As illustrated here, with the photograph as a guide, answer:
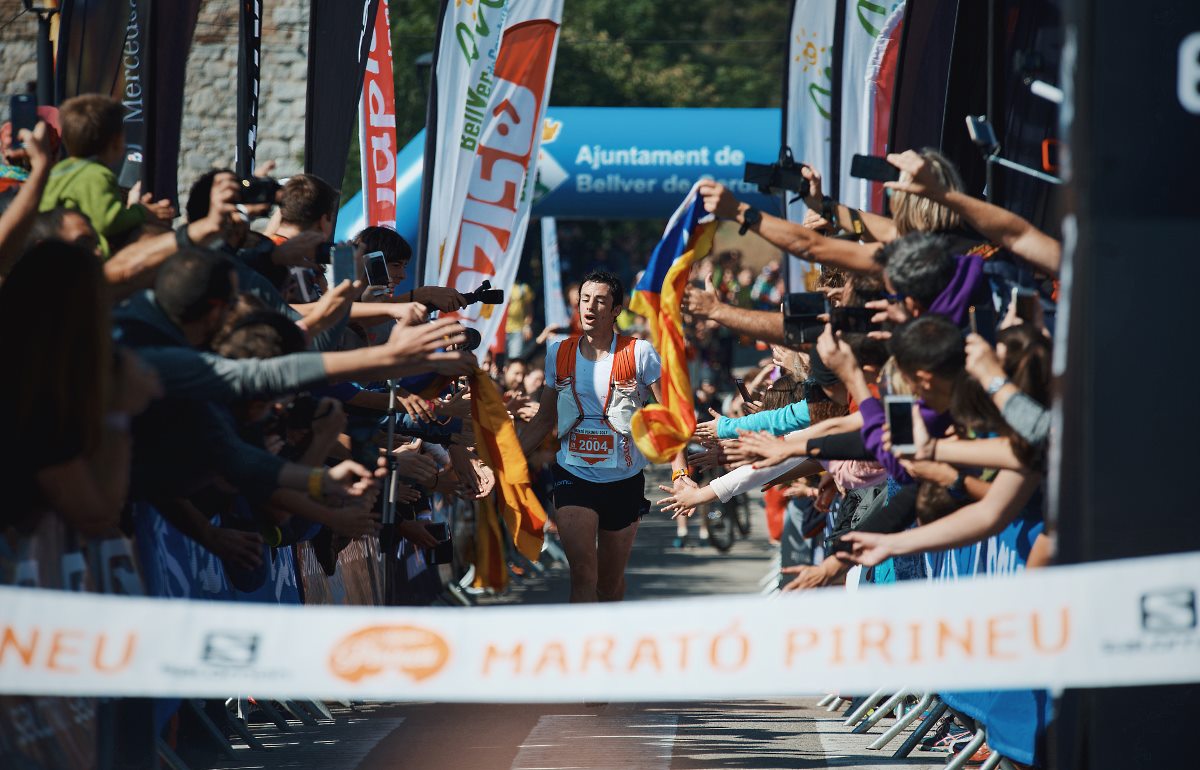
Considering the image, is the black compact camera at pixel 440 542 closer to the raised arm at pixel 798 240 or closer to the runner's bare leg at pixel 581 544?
the runner's bare leg at pixel 581 544

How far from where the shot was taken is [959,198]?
578 cm

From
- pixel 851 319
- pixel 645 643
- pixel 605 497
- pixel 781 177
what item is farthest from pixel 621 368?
pixel 645 643

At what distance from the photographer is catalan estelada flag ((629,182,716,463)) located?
23.1 feet

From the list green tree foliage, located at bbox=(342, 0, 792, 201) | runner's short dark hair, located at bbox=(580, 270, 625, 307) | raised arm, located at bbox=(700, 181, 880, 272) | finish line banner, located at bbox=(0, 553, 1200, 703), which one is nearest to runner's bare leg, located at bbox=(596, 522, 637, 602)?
runner's short dark hair, located at bbox=(580, 270, 625, 307)

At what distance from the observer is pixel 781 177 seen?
21.1 feet

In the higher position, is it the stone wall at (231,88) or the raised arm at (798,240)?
the raised arm at (798,240)

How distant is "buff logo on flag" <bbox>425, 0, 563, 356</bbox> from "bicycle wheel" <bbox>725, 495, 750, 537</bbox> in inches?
289

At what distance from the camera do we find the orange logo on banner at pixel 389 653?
187 inches

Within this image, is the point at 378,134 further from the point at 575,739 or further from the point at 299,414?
the point at 299,414

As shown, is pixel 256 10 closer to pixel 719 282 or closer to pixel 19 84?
pixel 19 84

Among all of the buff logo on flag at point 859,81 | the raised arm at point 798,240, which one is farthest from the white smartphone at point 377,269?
the buff logo on flag at point 859,81

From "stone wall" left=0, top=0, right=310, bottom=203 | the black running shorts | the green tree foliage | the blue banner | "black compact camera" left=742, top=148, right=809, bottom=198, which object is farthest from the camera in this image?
the green tree foliage

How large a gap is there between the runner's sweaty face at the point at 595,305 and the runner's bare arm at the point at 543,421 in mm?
448

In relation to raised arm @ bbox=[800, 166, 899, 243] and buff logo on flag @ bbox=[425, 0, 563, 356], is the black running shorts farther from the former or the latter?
raised arm @ bbox=[800, 166, 899, 243]
